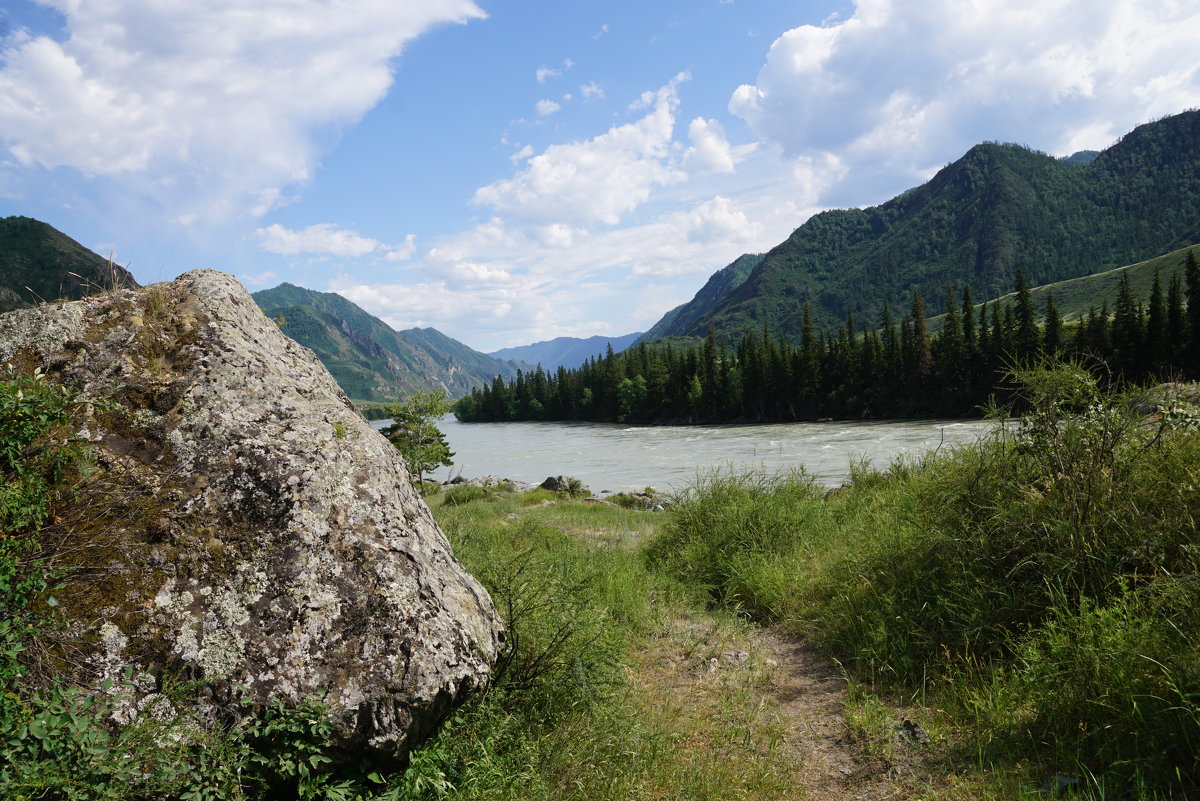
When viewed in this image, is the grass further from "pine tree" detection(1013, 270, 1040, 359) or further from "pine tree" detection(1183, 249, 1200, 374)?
"pine tree" detection(1013, 270, 1040, 359)

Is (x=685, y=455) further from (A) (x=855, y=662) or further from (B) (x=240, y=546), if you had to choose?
(B) (x=240, y=546)

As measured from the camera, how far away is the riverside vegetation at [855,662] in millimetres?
2902

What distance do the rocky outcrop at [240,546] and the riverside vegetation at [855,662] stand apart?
0.74 feet

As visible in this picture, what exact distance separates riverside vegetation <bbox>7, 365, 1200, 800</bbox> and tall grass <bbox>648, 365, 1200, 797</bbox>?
0.02 m

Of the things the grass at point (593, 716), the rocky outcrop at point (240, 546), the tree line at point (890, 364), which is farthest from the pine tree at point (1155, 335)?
the rocky outcrop at point (240, 546)

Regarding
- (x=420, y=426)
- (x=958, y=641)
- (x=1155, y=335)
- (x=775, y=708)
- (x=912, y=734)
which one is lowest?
Answer: (x=775, y=708)

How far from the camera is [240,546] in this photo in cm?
357

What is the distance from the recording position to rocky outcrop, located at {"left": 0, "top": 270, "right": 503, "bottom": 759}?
10.3 feet

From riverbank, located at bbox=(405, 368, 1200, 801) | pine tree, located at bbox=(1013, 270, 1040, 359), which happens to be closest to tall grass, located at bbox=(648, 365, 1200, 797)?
riverbank, located at bbox=(405, 368, 1200, 801)

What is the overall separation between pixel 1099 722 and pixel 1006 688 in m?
0.72

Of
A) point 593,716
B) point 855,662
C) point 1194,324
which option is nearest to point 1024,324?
point 1194,324

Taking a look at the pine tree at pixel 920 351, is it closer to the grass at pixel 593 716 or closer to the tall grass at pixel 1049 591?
the tall grass at pixel 1049 591

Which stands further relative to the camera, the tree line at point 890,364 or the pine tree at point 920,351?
the pine tree at point 920,351

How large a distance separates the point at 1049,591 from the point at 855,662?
1.98m
